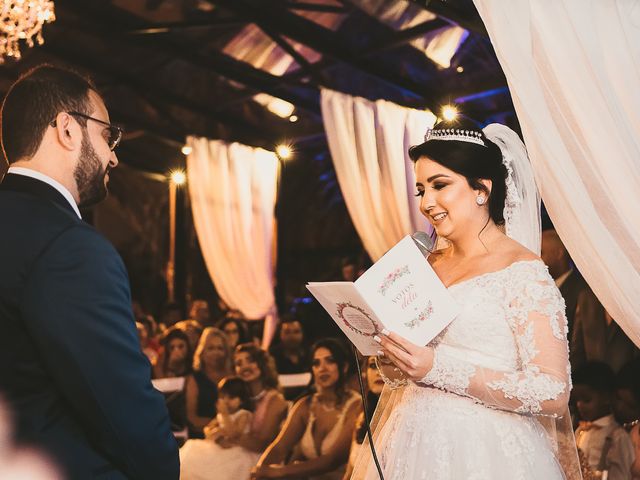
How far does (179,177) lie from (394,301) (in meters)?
10.6

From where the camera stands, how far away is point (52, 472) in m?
1.68

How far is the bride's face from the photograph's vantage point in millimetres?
2527

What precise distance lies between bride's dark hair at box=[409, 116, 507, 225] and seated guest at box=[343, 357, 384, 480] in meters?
1.99

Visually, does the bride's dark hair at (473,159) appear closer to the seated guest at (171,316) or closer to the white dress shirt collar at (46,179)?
the white dress shirt collar at (46,179)

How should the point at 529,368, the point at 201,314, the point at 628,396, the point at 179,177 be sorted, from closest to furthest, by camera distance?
1. the point at 529,368
2. the point at 628,396
3. the point at 201,314
4. the point at 179,177

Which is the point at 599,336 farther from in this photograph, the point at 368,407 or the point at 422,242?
the point at 422,242

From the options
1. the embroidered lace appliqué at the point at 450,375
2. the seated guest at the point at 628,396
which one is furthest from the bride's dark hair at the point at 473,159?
the seated guest at the point at 628,396

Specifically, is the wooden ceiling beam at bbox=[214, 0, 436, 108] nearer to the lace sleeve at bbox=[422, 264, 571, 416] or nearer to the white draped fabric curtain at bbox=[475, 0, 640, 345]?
the white draped fabric curtain at bbox=[475, 0, 640, 345]

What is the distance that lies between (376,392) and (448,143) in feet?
8.09

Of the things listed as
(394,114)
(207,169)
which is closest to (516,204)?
(394,114)

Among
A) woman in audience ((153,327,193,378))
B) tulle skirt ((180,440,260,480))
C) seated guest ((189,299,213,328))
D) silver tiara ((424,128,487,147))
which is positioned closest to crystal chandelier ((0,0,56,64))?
woman in audience ((153,327,193,378))

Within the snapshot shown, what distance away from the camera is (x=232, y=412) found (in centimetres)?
523

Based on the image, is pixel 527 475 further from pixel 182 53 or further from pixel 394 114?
pixel 182 53

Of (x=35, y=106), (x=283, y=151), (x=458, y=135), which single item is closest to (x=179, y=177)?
(x=283, y=151)
